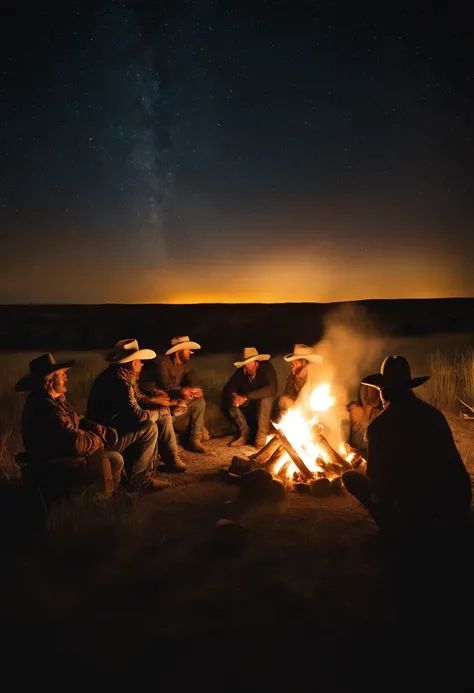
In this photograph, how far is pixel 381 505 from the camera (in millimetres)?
4617

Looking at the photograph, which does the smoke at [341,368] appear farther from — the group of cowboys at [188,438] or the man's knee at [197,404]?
the man's knee at [197,404]

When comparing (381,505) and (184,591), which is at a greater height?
(381,505)

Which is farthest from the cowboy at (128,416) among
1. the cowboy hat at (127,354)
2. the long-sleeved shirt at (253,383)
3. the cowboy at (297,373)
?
the cowboy at (297,373)

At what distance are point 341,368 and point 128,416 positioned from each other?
6047 millimetres

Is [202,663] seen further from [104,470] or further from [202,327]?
[202,327]

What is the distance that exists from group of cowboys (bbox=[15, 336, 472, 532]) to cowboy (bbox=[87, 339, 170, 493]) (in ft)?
0.04

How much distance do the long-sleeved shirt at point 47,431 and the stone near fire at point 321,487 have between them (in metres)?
2.76

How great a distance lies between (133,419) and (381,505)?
10.4 ft

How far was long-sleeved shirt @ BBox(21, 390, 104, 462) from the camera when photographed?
16.8ft

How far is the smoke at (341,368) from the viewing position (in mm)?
8078

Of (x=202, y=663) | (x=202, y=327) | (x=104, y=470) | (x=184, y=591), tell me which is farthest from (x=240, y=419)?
(x=202, y=327)

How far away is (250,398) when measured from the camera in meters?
8.80

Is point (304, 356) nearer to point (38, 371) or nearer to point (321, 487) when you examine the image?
point (321, 487)

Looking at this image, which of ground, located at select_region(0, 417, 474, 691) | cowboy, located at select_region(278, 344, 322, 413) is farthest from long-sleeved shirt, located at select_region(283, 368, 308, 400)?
ground, located at select_region(0, 417, 474, 691)
